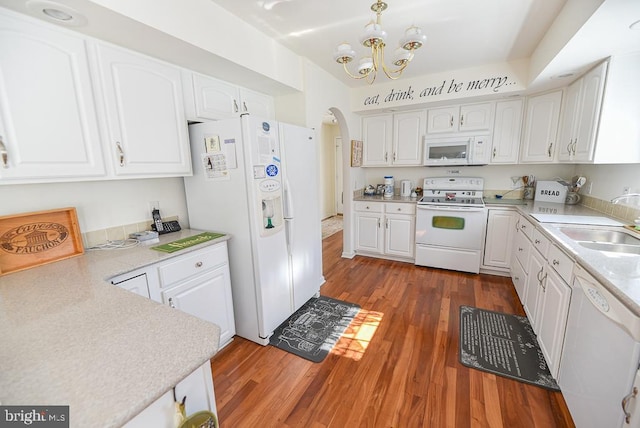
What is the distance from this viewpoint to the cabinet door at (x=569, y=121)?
8.05 ft

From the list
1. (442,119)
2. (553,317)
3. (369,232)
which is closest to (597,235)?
(553,317)

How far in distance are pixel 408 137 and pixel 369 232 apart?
4.79ft

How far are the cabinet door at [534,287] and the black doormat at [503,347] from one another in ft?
0.42

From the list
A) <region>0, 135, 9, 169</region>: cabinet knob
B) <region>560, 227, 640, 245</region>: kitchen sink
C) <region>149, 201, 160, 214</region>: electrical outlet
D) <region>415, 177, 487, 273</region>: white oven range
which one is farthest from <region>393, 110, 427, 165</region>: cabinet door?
<region>0, 135, 9, 169</region>: cabinet knob

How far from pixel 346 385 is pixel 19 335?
1631mm

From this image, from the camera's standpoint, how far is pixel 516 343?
2.06m

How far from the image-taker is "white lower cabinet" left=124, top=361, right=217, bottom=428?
2.16ft

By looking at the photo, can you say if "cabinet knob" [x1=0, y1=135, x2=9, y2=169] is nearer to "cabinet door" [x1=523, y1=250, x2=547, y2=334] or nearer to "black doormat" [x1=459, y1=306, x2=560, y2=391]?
"black doormat" [x1=459, y1=306, x2=560, y2=391]

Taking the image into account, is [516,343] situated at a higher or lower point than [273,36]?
lower

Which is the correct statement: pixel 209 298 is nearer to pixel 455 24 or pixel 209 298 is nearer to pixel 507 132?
pixel 455 24

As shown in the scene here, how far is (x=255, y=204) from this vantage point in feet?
6.36

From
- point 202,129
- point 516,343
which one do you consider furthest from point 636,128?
point 202,129

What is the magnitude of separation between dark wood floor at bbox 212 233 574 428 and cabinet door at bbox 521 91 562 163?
176 centimetres

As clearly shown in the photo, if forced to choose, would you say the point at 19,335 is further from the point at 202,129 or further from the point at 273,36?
the point at 273,36
